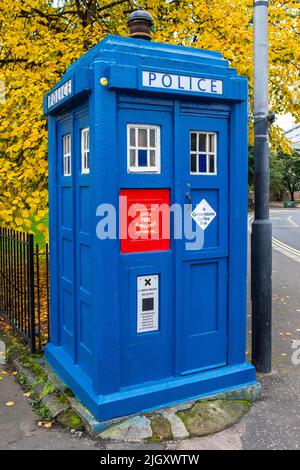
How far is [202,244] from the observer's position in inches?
153

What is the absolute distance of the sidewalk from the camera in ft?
10.9

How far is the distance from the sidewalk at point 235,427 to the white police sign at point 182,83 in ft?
8.96

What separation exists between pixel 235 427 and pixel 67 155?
2.83m

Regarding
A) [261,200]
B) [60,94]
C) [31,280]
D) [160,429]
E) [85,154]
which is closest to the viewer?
[160,429]

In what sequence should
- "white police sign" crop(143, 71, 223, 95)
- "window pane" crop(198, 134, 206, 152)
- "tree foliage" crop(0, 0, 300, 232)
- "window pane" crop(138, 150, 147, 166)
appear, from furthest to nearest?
"tree foliage" crop(0, 0, 300, 232) → "window pane" crop(198, 134, 206, 152) → "window pane" crop(138, 150, 147, 166) → "white police sign" crop(143, 71, 223, 95)

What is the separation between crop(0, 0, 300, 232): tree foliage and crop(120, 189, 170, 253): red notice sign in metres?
2.73

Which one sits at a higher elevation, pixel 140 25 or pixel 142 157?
pixel 140 25

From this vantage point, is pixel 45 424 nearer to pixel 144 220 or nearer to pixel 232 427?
pixel 232 427

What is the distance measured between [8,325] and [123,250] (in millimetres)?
3698

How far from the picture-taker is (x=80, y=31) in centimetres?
707

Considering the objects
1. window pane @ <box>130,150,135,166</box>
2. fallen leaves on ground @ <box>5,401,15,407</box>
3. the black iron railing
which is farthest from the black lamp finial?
fallen leaves on ground @ <box>5,401,15,407</box>

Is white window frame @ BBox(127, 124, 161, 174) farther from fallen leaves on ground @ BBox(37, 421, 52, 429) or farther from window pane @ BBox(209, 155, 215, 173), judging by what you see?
fallen leaves on ground @ BBox(37, 421, 52, 429)

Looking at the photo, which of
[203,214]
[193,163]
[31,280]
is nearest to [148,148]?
[193,163]

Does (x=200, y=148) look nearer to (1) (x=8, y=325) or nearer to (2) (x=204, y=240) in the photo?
(2) (x=204, y=240)
